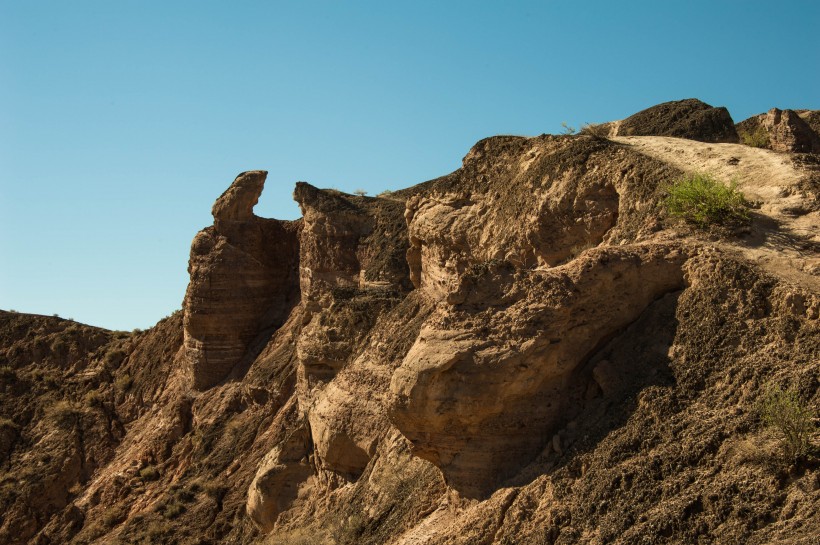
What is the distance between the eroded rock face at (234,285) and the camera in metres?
31.9

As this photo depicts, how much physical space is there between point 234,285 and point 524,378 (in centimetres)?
2073

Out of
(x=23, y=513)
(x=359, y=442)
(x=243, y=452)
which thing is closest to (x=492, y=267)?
(x=359, y=442)

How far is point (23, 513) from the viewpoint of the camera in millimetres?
29375

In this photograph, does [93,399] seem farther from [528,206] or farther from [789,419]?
[789,419]

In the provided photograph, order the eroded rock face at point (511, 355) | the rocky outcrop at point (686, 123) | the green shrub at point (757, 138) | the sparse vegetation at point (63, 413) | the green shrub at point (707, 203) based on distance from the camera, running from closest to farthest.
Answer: the eroded rock face at point (511, 355) < the green shrub at point (707, 203) < the green shrub at point (757, 138) < the rocky outcrop at point (686, 123) < the sparse vegetation at point (63, 413)

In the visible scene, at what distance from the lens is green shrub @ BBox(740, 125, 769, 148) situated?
819 inches

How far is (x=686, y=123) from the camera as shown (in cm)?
2164

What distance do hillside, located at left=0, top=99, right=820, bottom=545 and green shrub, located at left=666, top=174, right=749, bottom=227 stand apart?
188 millimetres

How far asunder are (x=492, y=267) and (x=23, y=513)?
21085 millimetres

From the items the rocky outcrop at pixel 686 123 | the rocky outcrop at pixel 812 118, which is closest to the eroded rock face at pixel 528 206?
the rocky outcrop at pixel 686 123

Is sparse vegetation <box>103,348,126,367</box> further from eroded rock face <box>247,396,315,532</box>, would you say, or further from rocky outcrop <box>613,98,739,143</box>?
rocky outcrop <box>613,98,739,143</box>

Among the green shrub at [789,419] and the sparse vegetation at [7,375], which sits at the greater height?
the sparse vegetation at [7,375]

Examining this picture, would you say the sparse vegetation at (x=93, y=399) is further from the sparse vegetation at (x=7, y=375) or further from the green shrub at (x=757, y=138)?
the green shrub at (x=757, y=138)

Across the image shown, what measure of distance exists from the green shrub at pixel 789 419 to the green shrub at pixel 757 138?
35.1 feet
